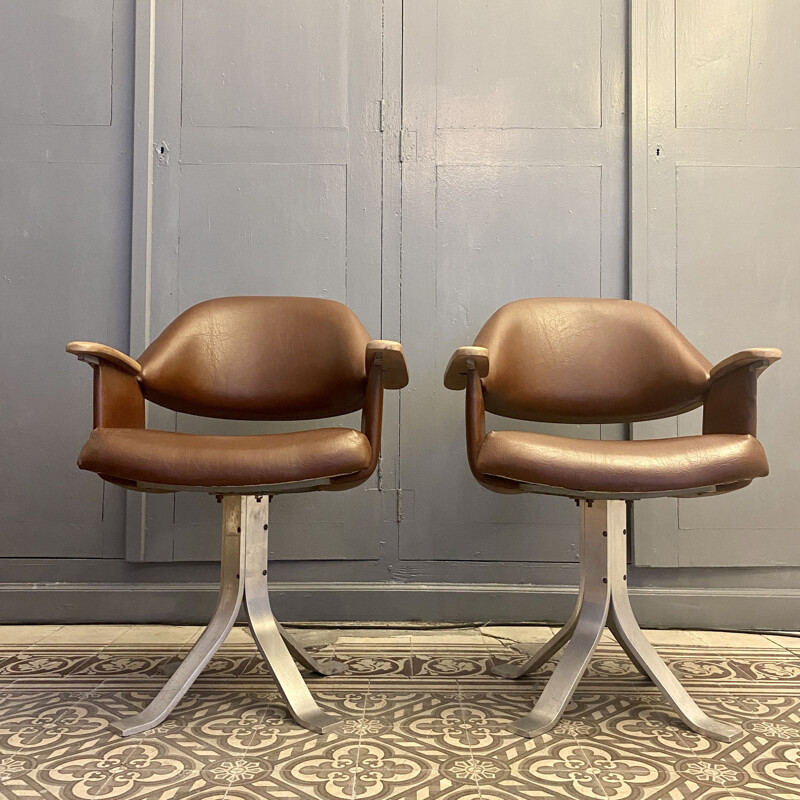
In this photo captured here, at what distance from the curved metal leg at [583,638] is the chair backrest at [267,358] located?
656mm

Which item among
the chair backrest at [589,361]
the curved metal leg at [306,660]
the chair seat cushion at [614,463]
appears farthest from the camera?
the chair backrest at [589,361]

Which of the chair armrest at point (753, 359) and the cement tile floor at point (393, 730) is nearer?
the cement tile floor at point (393, 730)

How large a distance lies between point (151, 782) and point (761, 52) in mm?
2524

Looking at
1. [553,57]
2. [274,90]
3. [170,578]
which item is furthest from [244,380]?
[553,57]

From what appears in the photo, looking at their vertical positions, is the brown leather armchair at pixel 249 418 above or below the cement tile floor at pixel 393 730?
above

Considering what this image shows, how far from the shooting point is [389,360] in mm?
1430

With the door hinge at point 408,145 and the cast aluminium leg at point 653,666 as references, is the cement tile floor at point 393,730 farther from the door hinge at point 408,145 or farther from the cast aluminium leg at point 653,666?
the door hinge at point 408,145

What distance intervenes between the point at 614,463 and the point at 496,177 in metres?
1.21

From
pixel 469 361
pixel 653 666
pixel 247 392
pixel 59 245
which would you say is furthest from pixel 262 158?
pixel 653 666

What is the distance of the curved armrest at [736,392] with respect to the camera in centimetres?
139

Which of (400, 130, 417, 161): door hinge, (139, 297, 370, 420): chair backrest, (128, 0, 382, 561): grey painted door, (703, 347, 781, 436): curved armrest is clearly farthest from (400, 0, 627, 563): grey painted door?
(703, 347, 781, 436): curved armrest

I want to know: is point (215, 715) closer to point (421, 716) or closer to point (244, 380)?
point (421, 716)

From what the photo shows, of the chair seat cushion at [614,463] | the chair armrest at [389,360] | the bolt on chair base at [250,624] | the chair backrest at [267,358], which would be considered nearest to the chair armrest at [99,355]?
the chair backrest at [267,358]

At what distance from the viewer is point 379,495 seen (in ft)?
6.78
